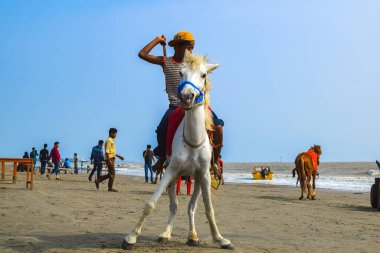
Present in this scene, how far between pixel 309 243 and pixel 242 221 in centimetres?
265

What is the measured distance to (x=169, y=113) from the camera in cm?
685

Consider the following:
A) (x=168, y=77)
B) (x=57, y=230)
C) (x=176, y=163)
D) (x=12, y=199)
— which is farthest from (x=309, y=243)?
(x=12, y=199)

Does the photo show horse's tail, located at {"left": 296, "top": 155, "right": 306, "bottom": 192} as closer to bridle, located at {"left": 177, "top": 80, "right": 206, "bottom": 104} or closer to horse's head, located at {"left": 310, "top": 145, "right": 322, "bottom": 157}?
horse's head, located at {"left": 310, "top": 145, "right": 322, "bottom": 157}

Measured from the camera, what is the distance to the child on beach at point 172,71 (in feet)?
22.5

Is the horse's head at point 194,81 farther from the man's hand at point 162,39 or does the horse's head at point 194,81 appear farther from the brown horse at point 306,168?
the brown horse at point 306,168

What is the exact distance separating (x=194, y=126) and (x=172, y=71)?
1148 mm

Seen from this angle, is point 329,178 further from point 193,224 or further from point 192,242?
point 192,242

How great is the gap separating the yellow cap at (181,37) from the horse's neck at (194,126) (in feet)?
4.14

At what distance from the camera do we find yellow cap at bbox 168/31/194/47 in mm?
6858

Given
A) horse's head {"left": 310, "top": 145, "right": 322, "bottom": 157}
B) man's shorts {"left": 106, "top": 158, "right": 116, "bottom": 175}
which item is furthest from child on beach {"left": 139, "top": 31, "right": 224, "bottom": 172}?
horse's head {"left": 310, "top": 145, "right": 322, "bottom": 157}

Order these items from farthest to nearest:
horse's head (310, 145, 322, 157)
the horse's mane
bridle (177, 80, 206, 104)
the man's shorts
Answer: horse's head (310, 145, 322, 157) → the man's shorts → the horse's mane → bridle (177, 80, 206, 104)

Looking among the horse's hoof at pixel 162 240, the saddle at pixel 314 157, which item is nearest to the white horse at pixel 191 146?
the horse's hoof at pixel 162 240

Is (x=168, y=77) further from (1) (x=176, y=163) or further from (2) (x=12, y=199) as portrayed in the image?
(2) (x=12, y=199)

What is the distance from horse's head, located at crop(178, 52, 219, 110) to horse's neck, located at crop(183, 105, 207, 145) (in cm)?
13
